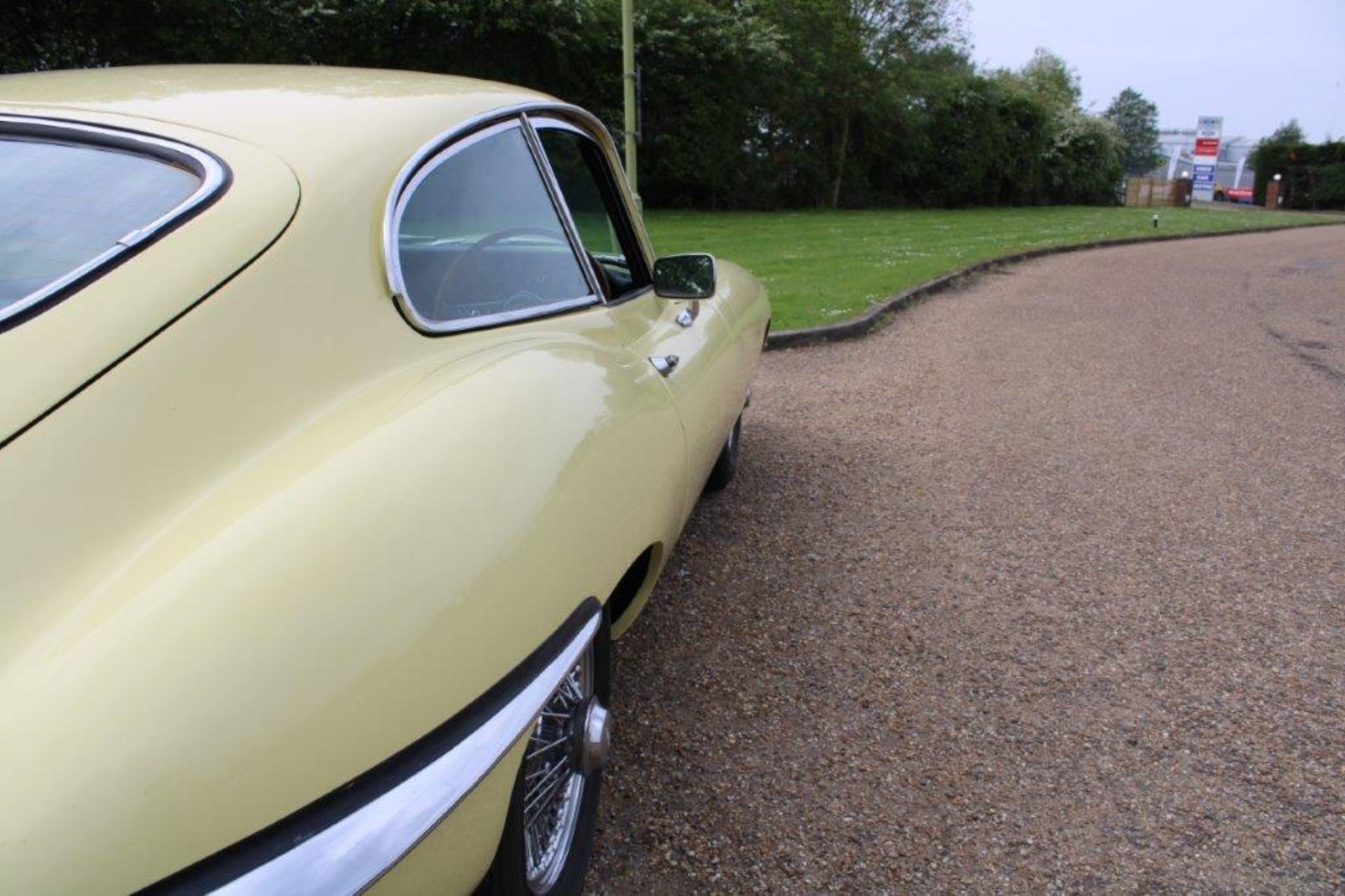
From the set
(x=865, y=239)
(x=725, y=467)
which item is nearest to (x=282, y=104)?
(x=725, y=467)

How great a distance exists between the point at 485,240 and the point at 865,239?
48.8ft

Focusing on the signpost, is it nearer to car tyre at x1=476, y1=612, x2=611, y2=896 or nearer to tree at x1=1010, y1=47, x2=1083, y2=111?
tree at x1=1010, y1=47, x2=1083, y2=111

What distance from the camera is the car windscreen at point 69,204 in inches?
56.3

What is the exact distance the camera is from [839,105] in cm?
2667

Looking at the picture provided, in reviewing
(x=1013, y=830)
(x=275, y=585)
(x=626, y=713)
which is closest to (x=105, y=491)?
(x=275, y=585)

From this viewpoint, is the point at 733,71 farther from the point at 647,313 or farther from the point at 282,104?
the point at 282,104

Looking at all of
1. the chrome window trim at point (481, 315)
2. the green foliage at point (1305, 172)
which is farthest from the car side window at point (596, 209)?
the green foliage at point (1305, 172)

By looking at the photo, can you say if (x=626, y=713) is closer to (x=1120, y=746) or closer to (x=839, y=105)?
(x=1120, y=746)

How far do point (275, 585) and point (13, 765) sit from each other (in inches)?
11.8

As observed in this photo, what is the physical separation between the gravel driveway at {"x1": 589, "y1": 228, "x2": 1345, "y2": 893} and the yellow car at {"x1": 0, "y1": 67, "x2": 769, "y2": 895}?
0.61m

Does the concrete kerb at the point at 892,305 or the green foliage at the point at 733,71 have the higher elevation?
the green foliage at the point at 733,71

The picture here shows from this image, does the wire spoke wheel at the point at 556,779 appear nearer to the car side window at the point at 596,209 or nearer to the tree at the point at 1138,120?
the car side window at the point at 596,209

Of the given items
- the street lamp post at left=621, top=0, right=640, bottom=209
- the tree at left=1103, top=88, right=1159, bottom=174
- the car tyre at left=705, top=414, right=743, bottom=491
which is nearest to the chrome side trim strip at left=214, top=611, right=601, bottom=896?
the car tyre at left=705, top=414, right=743, bottom=491

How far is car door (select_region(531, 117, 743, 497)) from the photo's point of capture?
2.53 m
